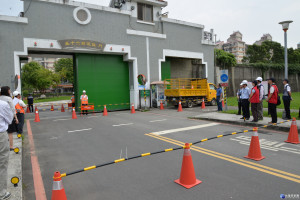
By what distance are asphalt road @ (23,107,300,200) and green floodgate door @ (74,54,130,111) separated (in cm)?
949

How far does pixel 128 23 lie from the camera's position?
727 inches

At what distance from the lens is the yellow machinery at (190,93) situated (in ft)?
59.9

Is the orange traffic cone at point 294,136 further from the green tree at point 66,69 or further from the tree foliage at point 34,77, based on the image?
the green tree at point 66,69

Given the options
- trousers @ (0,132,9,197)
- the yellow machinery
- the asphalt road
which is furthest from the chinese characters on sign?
trousers @ (0,132,9,197)

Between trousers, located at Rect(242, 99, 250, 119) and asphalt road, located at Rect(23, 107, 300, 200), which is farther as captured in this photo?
trousers, located at Rect(242, 99, 250, 119)

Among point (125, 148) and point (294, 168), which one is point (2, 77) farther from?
point (294, 168)

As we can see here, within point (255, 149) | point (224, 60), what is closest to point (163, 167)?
point (255, 149)

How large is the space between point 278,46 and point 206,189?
163 feet

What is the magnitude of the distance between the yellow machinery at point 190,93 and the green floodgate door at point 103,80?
3.86 m

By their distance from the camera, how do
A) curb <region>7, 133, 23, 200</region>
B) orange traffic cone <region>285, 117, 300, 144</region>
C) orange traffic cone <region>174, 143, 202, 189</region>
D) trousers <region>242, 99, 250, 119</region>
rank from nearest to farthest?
curb <region>7, 133, 23, 200</region>, orange traffic cone <region>174, 143, 202, 189</region>, orange traffic cone <region>285, 117, 300, 144</region>, trousers <region>242, 99, 250, 119</region>

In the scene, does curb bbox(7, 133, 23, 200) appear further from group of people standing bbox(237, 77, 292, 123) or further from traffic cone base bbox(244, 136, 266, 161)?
group of people standing bbox(237, 77, 292, 123)

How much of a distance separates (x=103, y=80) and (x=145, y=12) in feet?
24.0

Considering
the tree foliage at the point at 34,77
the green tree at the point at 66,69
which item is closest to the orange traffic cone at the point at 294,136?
the tree foliage at the point at 34,77

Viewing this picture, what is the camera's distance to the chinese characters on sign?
50.4ft
